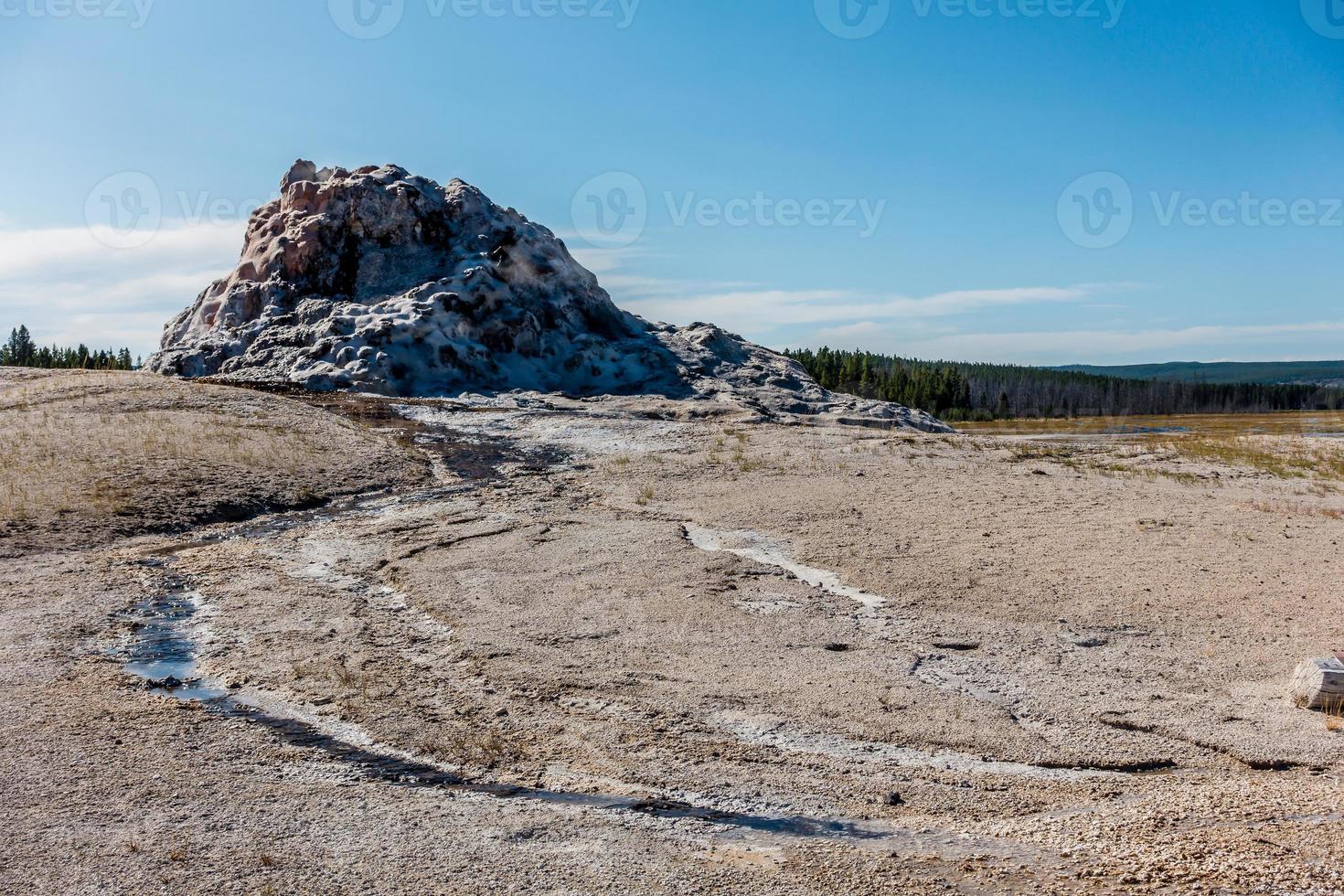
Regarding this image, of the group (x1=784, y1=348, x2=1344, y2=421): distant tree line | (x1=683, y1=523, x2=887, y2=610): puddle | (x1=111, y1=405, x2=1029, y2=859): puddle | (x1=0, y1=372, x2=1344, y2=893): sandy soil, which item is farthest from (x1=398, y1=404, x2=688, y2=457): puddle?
(x1=784, y1=348, x2=1344, y2=421): distant tree line

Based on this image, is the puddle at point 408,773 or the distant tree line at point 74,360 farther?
the distant tree line at point 74,360

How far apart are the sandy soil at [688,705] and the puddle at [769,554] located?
73 mm

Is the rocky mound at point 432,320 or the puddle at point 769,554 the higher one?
the rocky mound at point 432,320

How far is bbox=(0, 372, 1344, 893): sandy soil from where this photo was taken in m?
5.04

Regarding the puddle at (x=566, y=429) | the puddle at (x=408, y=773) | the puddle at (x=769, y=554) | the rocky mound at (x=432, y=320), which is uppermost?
the rocky mound at (x=432, y=320)

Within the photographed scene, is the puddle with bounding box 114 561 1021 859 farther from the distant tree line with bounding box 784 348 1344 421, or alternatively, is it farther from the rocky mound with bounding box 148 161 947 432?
the distant tree line with bounding box 784 348 1344 421

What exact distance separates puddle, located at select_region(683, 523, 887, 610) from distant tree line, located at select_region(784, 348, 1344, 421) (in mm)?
66992

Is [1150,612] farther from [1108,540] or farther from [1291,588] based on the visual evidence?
[1108,540]

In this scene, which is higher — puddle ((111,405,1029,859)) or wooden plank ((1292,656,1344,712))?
wooden plank ((1292,656,1344,712))

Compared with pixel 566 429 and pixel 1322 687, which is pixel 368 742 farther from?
pixel 566 429

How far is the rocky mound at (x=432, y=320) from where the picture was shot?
33.8m

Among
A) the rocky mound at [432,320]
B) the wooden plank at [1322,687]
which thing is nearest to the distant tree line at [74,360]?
the rocky mound at [432,320]

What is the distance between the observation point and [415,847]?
16.8 feet

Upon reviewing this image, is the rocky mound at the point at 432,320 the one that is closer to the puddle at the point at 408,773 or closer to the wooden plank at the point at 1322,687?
the puddle at the point at 408,773
